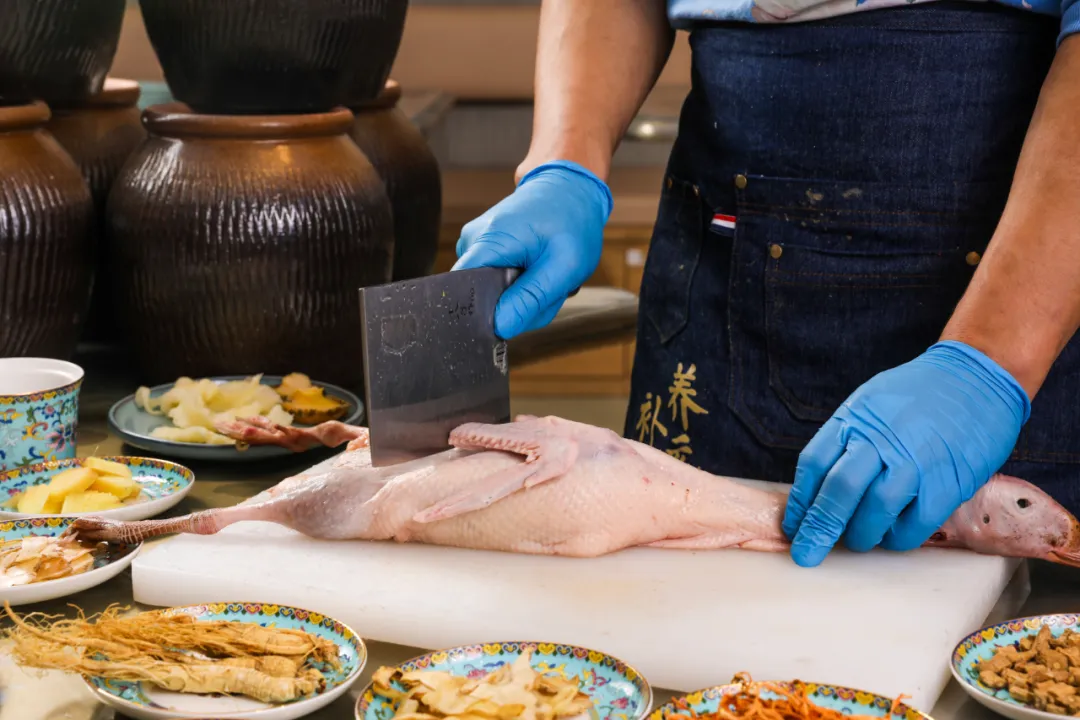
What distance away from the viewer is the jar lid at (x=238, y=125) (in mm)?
1905

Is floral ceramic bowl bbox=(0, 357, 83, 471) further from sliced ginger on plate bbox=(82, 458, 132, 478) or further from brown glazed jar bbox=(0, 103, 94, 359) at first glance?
brown glazed jar bbox=(0, 103, 94, 359)

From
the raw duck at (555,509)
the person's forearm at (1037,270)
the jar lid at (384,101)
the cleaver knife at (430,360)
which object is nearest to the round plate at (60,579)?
the raw duck at (555,509)

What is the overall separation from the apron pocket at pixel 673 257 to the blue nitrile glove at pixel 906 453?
48 cm

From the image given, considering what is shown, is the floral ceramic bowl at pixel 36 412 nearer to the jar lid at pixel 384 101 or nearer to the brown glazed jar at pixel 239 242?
the brown glazed jar at pixel 239 242

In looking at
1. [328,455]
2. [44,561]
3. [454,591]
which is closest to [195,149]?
[328,455]

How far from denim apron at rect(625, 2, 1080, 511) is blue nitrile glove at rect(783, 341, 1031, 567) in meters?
0.26

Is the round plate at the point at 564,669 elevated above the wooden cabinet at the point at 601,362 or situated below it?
above

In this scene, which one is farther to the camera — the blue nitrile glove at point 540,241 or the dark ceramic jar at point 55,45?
Result: the dark ceramic jar at point 55,45

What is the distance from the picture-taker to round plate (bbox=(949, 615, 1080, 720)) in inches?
39.8

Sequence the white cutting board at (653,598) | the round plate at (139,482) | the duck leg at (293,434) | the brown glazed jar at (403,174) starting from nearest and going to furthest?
1. the white cutting board at (653,598)
2. the round plate at (139,482)
3. the duck leg at (293,434)
4. the brown glazed jar at (403,174)

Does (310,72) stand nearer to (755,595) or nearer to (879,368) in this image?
(879,368)

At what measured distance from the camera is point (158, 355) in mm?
1967

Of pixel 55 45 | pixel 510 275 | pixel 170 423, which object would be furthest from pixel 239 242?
pixel 510 275

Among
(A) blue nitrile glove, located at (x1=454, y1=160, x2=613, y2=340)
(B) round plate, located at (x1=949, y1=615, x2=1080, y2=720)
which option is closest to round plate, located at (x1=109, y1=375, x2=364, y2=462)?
(A) blue nitrile glove, located at (x1=454, y1=160, x2=613, y2=340)
